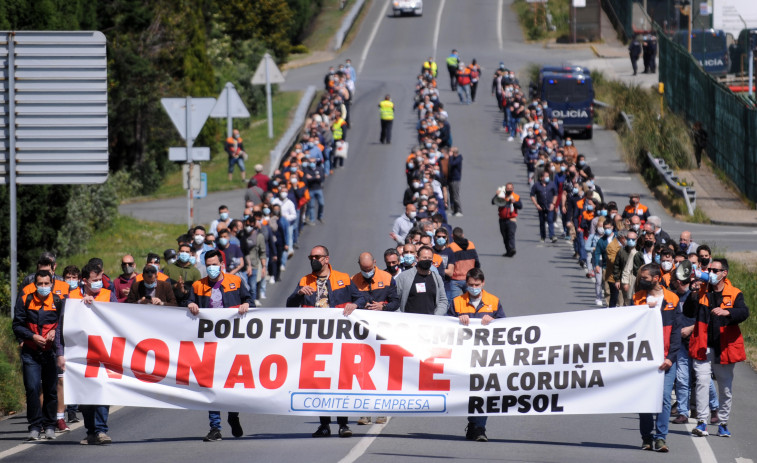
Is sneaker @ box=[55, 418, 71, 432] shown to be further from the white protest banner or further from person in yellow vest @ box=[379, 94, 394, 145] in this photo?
person in yellow vest @ box=[379, 94, 394, 145]

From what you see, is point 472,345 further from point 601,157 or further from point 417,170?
point 601,157

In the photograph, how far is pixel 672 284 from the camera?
1497 cm

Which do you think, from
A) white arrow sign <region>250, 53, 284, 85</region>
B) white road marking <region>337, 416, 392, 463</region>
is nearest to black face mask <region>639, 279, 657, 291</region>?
white road marking <region>337, 416, 392, 463</region>

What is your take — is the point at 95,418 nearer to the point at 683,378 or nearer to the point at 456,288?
the point at 683,378

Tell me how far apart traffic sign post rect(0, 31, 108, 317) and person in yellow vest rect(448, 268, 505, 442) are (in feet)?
15.7

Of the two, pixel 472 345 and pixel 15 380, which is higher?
pixel 472 345

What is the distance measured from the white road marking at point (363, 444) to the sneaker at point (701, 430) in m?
3.26

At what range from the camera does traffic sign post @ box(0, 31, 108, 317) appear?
15328mm

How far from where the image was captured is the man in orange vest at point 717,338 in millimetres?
13789

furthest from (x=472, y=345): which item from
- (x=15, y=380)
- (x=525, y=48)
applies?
(x=525, y=48)

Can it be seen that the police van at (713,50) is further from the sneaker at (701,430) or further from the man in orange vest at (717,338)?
the sneaker at (701,430)

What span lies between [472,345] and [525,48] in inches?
2409

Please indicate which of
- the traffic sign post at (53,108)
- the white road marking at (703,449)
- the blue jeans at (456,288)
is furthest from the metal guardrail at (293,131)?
the white road marking at (703,449)

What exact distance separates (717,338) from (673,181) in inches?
984
